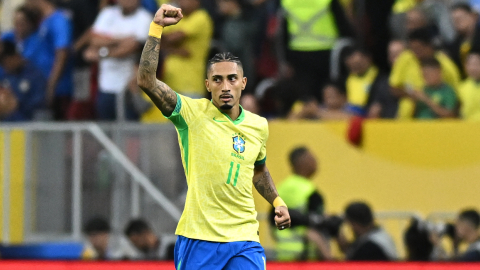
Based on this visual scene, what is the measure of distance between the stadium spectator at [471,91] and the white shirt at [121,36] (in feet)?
12.4

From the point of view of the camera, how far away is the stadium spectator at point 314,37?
10.2m

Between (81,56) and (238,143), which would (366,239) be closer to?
(238,143)

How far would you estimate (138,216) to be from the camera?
9734 millimetres

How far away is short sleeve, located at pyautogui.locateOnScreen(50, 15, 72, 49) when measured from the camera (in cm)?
1077

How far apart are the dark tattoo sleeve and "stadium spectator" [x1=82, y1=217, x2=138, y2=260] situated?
3918 millimetres

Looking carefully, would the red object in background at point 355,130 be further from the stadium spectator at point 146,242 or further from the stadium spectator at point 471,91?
the stadium spectator at point 146,242

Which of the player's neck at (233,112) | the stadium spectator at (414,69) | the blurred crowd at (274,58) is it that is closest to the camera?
the player's neck at (233,112)

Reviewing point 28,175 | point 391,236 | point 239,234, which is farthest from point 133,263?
point 239,234

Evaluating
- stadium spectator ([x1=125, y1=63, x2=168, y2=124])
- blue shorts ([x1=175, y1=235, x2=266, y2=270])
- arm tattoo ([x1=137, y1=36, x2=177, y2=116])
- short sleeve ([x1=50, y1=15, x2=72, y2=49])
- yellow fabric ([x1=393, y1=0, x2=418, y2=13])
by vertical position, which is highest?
yellow fabric ([x1=393, y1=0, x2=418, y2=13])

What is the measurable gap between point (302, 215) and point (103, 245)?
2300 mm

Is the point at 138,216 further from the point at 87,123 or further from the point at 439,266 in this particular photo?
the point at 439,266

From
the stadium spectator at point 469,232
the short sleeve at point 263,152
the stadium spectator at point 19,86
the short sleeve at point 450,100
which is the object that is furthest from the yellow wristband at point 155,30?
the stadium spectator at point 19,86

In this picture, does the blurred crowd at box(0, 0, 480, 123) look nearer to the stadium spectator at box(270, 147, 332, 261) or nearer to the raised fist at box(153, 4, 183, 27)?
the stadium spectator at box(270, 147, 332, 261)

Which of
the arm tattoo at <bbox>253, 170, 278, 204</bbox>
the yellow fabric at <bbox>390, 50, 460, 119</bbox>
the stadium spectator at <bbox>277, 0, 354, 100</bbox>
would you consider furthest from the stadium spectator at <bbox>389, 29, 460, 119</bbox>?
the arm tattoo at <bbox>253, 170, 278, 204</bbox>
